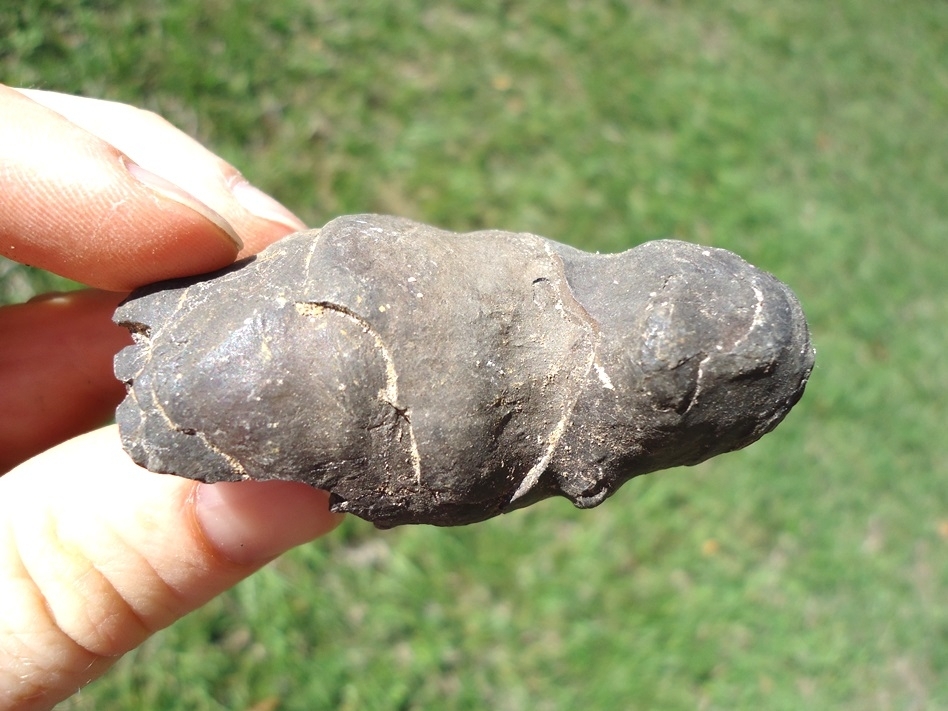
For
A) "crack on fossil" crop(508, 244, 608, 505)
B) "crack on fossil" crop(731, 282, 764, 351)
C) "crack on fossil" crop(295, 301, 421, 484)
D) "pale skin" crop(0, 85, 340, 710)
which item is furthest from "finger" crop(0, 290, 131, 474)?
"crack on fossil" crop(731, 282, 764, 351)

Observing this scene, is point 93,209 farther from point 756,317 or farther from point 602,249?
point 602,249

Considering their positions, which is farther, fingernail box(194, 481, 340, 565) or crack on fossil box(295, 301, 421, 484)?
fingernail box(194, 481, 340, 565)

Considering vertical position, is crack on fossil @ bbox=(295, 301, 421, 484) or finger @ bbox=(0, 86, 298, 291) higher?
finger @ bbox=(0, 86, 298, 291)

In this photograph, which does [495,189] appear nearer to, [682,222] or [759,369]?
[682,222]

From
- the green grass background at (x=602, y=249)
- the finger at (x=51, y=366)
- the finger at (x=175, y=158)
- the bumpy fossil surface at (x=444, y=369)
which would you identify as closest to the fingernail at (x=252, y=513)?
the bumpy fossil surface at (x=444, y=369)

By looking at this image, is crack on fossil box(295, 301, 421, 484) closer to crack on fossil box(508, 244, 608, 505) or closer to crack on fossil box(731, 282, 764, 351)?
crack on fossil box(508, 244, 608, 505)

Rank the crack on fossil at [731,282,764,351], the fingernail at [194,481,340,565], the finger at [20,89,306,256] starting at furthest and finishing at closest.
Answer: the finger at [20,89,306,256]
the fingernail at [194,481,340,565]
the crack on fossil at [731,282,764,351]

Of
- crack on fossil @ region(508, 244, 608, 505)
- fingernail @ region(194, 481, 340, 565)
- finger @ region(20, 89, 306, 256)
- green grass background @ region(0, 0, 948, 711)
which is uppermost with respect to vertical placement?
finger @ region(20, 89, 306, 256)
